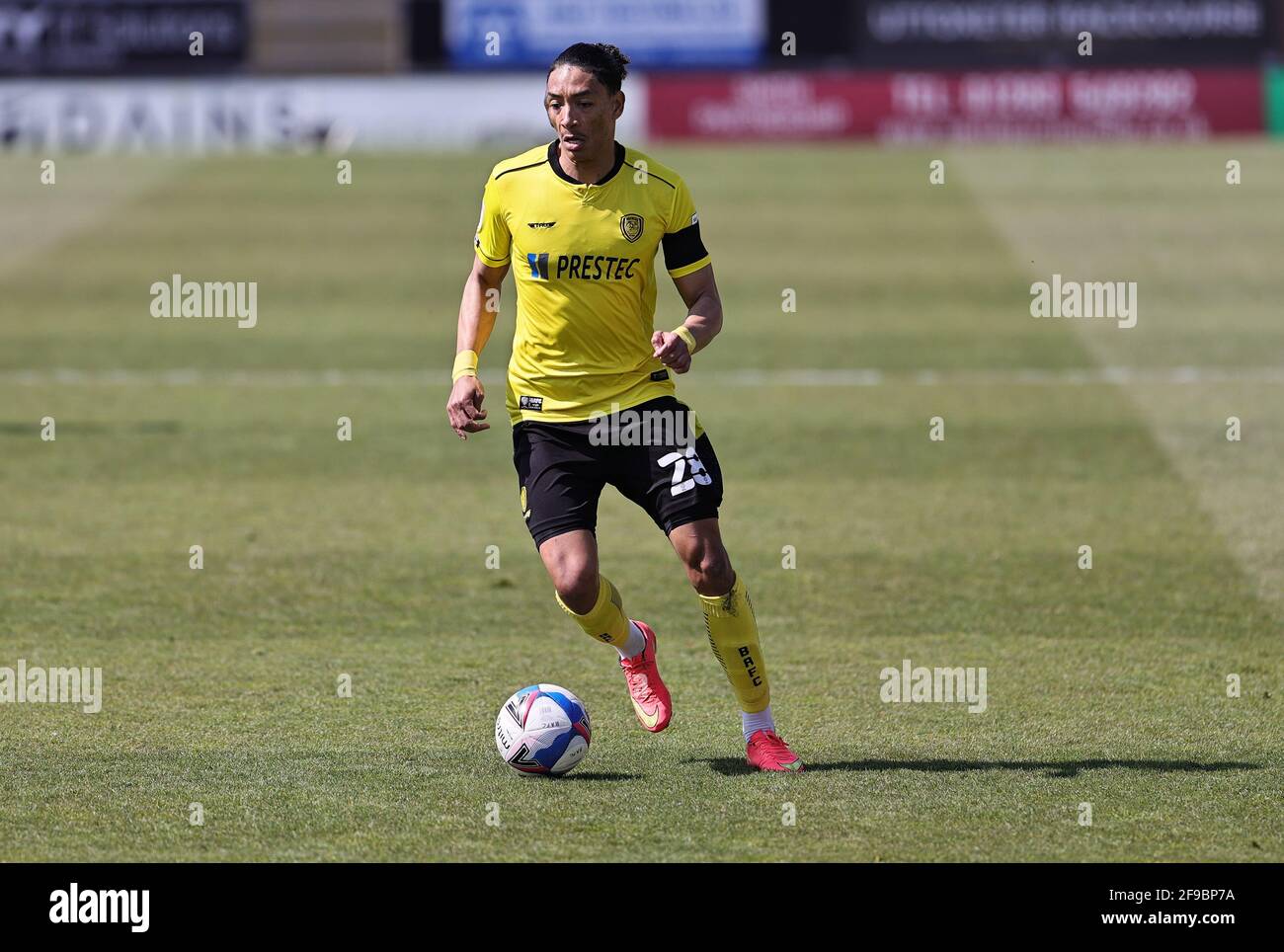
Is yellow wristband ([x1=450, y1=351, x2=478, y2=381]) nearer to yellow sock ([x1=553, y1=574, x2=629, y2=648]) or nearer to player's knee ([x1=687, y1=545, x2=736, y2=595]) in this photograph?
yellow sock ([x1=553, y1=574, x2=629, y2=648])

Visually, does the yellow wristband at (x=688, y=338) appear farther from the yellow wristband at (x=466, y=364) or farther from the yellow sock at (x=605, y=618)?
the yellow sock at (x=605, y=618)

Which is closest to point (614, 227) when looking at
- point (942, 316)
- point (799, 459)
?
point (799, 459)

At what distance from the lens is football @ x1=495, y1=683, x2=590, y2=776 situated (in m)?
7.62

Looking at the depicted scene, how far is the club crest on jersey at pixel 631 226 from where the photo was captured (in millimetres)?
7703

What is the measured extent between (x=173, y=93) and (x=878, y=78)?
1402cm

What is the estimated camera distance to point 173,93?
3838 centimetres

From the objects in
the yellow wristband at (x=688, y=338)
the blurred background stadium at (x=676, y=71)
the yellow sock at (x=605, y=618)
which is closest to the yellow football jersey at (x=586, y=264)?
the yellow wristband at (x=688, y=338)

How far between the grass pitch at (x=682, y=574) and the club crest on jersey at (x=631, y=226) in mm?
2143

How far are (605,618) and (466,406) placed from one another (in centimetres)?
109

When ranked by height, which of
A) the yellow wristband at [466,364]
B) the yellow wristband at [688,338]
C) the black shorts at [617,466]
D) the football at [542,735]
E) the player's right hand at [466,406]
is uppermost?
the yellow wristband at [688,338]

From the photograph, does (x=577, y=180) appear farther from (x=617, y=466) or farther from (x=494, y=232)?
(x=617, y=466)

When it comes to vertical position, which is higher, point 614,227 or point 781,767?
point 614,227

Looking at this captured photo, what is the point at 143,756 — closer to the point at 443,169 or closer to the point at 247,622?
the point at 247,622

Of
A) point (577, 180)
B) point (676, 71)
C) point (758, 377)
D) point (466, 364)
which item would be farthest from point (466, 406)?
point (676, 71)
